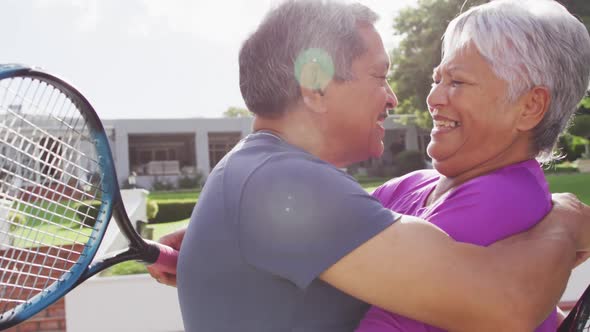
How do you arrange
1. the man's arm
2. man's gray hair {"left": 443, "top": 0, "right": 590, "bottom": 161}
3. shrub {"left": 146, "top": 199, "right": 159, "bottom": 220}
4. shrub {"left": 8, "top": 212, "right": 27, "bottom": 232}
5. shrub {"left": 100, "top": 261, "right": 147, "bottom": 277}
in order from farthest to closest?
shrub {"left": 146, "top": 199, "right": 159, "bottom": 220}
shrub {"left": 100, "top": 261, "right": 147, "bottom": 277}
shrub {"left": 8, "top": 212, "right": 27, "bottom": 232}
man's gray hair {"left": 443, "top": 0, "right": 590, "bottom": 161}
the man's arm

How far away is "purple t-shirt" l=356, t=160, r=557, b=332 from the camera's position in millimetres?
1489

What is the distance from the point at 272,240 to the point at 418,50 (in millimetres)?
25772

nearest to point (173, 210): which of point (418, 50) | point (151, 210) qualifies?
point (151, 210)

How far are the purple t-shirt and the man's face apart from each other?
0.25 m

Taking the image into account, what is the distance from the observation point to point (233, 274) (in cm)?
140

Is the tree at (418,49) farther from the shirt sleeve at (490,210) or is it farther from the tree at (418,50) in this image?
the shirt sleeve at (490,210)

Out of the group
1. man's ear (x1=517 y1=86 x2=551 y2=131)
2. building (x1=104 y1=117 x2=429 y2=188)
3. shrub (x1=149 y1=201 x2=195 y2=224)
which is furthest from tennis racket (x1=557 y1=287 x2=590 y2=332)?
building (x1=104 y1=117 x2=429 y2=188)

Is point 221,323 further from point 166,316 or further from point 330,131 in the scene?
point 166,316

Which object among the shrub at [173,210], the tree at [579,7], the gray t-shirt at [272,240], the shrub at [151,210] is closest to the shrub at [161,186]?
the shrub at [173,210]

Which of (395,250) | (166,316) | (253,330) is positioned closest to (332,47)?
(395,250)

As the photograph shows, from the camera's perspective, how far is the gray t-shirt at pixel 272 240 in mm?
1289

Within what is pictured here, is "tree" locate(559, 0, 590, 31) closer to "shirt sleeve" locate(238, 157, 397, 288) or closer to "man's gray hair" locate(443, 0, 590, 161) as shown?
"man's gray hair" locate(443, 0, 590, 161)

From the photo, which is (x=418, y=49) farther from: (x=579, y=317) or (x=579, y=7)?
(x=579, y=317)

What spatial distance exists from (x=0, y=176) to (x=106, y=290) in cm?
567
